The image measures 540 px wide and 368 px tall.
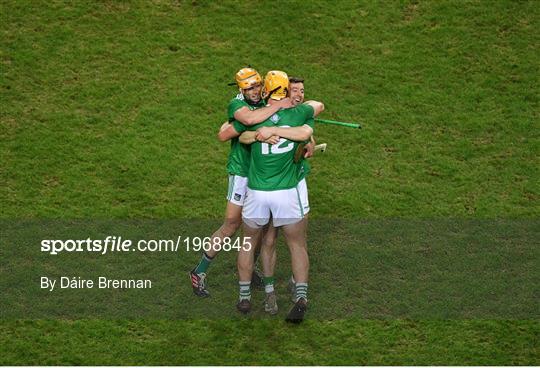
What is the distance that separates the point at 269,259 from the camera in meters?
13.9

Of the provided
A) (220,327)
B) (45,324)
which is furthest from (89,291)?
(220,327)

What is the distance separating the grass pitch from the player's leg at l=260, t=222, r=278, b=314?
32 centimetres

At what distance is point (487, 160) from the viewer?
17203 mm

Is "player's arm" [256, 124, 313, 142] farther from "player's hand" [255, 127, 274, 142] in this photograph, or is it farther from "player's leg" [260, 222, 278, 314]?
"player's leg" [260, 222, 278, 314]

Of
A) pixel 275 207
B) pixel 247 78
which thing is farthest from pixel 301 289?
pixel 247 78

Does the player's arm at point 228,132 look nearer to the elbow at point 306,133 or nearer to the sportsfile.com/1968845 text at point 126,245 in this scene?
the elbow at point 306,133

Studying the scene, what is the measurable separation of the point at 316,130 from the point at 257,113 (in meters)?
4.42

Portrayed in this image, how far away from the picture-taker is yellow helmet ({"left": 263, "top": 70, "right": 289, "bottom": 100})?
13.3m

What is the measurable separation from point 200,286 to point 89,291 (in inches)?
53.2

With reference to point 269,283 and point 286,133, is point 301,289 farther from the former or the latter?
point 286,133

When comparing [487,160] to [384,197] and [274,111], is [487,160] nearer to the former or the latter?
[384,197]

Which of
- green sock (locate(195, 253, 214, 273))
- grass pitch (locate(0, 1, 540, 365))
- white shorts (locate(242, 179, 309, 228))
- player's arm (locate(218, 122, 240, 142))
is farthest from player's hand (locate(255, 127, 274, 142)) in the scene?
grass pitch (locate(0, 1, 540, 365))

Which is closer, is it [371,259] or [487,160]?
[371,259]

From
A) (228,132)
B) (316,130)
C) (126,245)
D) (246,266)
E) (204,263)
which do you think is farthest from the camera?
(316,130)
